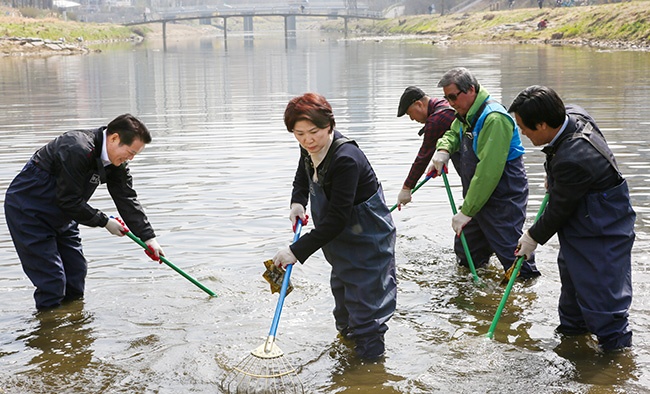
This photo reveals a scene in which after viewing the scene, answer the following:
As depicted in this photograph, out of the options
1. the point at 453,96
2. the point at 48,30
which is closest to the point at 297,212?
the point at 453,96

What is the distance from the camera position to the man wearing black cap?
24.1 ft

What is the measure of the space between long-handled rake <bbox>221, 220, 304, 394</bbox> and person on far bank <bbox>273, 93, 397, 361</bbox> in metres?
0.31

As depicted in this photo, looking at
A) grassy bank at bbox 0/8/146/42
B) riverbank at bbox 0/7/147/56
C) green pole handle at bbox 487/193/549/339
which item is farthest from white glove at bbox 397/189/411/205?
grassy bank at bbox 0/8/146/42

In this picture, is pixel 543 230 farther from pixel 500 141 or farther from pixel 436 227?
pixel 436 227

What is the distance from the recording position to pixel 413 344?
595 cm

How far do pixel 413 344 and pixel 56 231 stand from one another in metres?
2.96

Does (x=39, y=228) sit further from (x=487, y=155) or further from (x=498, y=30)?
(x=498, y=30)

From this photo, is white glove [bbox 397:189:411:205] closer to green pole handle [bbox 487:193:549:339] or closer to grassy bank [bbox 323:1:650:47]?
green pole handle [bbox 487:193:549:339]

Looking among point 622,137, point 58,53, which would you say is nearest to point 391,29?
point 58,53

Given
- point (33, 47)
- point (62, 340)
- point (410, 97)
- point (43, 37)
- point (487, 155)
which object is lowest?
point (62, 340)

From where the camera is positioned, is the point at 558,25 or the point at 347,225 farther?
the point at 558,25

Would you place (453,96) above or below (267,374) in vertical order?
above

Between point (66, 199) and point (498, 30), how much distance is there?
59386 mm

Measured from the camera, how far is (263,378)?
512 cm
